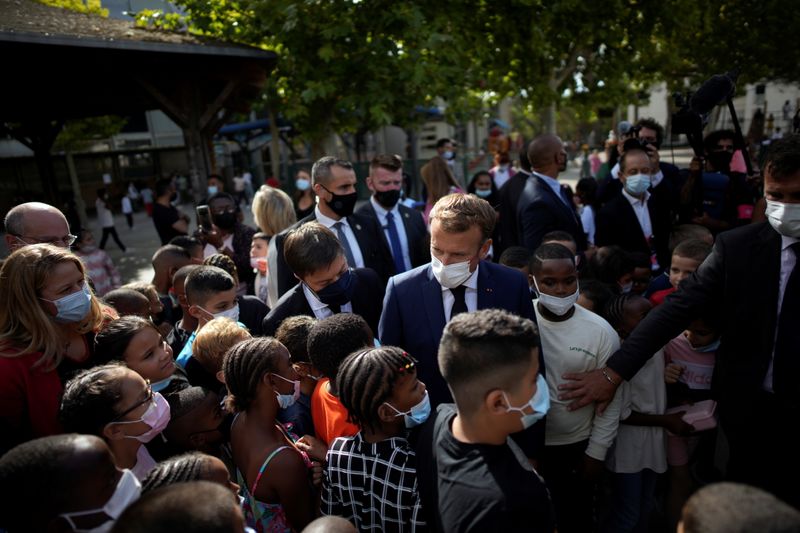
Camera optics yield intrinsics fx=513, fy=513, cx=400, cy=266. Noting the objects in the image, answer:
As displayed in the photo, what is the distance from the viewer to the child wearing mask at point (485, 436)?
4.93 ft

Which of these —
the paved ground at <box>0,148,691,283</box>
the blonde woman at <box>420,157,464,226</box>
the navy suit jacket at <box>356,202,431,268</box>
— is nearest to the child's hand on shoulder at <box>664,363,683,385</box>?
the navy suit jacket at <box>356,202,431,268</box>

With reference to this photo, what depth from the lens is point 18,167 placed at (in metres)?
23.6

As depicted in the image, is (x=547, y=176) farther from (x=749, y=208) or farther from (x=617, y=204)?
(x=749, y=208)

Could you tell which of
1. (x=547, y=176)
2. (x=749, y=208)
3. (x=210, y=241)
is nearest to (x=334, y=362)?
(x=547, y=176)

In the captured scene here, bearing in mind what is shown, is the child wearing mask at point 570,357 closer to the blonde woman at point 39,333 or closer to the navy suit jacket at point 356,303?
the navy suit jacket at point 356,303

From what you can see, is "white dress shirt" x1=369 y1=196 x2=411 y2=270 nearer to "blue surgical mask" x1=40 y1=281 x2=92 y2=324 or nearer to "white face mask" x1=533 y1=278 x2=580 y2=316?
"white face mask" x1=533 y1=278 x2=580 y2=316

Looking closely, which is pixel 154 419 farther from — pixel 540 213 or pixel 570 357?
pixel 540 213

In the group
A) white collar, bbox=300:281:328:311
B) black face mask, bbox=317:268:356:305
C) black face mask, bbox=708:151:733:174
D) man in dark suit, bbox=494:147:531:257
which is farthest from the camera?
black face mask, bbox=708:151:733:174

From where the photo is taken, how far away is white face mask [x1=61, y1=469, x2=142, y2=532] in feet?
4.74

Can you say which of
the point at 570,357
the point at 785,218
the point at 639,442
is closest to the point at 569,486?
the point at 639,442

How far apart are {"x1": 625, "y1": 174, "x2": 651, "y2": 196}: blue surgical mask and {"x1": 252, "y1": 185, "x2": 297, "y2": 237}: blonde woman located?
10.00 ft

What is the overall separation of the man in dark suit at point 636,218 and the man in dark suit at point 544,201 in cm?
26

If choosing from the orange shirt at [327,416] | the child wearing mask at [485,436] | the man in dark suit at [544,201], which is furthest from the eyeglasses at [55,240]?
the man in dark suit at [544,201]

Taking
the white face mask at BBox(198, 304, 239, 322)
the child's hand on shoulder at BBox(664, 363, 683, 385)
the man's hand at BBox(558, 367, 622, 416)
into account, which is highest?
the white face mask at BBox(198, 304, 239, 322)
